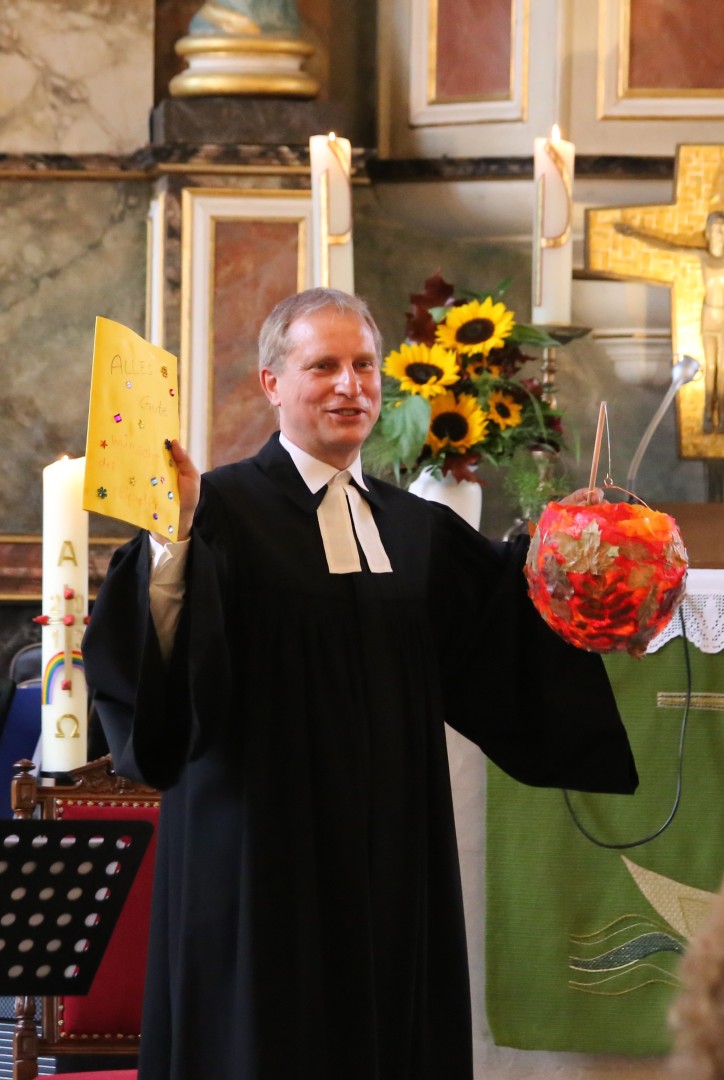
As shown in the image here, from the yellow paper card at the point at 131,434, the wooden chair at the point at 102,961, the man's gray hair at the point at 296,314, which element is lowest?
the wooden chair at the point at 102,961

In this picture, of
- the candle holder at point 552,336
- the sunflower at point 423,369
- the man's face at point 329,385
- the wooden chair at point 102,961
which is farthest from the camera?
the candle holder at point 552,336

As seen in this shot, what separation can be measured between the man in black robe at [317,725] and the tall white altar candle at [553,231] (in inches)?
43.9

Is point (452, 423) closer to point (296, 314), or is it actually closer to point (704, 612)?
point (704, 612)

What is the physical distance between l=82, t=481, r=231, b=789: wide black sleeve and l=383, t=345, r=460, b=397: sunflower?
3.72ft

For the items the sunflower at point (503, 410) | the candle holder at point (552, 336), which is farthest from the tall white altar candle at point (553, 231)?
the sunflower at point (503, 410)

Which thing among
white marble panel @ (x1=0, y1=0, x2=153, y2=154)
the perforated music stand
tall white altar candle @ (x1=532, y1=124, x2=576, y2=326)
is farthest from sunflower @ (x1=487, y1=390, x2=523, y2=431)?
white marble panel @ (x1=0, y1=0, x2=153, y2=154)

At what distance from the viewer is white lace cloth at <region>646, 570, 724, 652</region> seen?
3425 mm

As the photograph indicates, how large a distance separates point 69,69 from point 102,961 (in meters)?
2.95

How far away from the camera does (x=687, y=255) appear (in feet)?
14.5

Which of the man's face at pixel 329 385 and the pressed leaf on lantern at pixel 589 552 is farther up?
the man's face at pixel 329 385

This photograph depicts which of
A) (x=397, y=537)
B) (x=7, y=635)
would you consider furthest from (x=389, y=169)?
(x=397, y=537)

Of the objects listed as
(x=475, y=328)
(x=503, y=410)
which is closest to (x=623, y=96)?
(x=475, y=328)

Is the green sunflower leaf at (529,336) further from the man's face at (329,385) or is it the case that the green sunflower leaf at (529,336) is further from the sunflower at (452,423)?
the man's face at (329,385)

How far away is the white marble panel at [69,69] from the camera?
4809 millimetres
